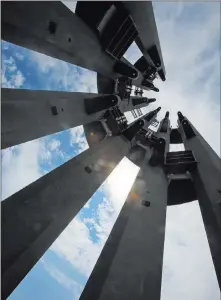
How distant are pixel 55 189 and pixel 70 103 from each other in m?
4.95

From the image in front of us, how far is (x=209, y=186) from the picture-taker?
16.2 m

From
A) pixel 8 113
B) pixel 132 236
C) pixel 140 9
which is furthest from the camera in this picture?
pixel 140 9

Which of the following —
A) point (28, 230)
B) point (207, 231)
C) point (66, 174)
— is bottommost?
point (207, 231)

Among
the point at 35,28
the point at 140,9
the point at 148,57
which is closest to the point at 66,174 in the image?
the point at 35,28

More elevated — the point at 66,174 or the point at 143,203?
the point at 66,174

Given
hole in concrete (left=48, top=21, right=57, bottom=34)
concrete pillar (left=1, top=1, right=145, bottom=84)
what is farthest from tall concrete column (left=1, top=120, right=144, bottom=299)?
hole in concrete (left=48, top=21, right=57, bottom=34)

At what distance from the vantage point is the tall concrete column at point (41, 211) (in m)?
9.49

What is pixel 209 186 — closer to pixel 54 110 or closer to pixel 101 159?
pixel 101 159

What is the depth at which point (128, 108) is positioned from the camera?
74.8ft

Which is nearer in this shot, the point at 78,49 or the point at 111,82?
the point at 78,49

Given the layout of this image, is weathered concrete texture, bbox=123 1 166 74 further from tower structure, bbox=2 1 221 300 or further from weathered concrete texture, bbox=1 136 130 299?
weathered concrete texture, bbox=1 136 130 299

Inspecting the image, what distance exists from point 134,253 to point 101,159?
Answer: 596 cm

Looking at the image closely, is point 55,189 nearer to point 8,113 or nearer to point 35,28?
point 8,113

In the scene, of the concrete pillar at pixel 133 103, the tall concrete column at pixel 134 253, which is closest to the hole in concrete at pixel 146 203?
the tall concrete column at pixel 134 253
